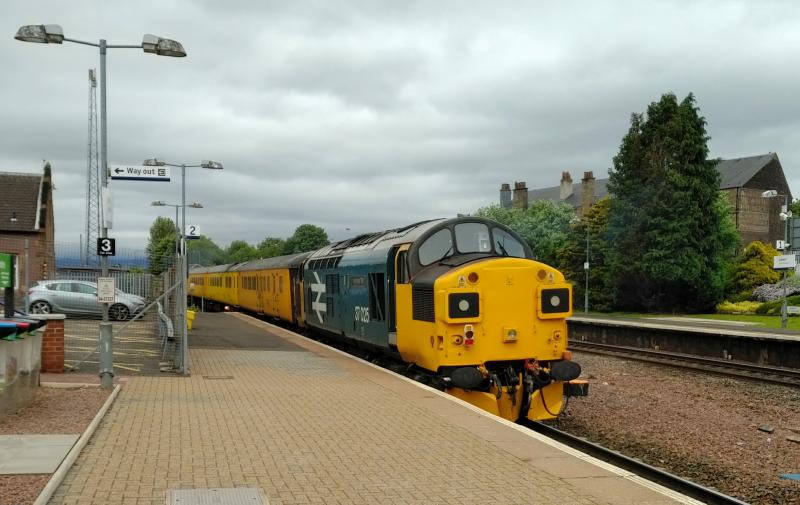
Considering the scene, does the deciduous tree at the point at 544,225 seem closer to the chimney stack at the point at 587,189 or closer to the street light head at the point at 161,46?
the chimney stack at the point at 587,189

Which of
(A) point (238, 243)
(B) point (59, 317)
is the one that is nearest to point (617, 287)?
(B) point (59, 317)

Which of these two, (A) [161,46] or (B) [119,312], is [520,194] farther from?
(A) [161,46]

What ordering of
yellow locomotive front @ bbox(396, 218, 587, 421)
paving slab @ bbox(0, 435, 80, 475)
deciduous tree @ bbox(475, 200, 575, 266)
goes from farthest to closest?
deciduous tree @ bbox(475, 200, 575, 266) < yellow locomotive front @ bbox(396, 218, 587, 421) < paving slab @ bbox(0, 435, 80, 475)

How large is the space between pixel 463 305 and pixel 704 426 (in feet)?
15.2

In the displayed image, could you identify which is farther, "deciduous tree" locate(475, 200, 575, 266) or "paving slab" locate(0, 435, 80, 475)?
"deciduous tree" locate(475, 200, 575, 266)

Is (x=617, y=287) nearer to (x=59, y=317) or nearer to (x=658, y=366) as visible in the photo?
(x=658, y=366)

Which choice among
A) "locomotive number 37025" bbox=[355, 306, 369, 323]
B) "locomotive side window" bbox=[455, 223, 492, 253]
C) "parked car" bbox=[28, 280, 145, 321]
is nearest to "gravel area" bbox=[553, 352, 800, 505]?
"locomotive side window" bbox=[455, 223, 492, 253]

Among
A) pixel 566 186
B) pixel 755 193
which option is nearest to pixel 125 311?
pixel 755 193

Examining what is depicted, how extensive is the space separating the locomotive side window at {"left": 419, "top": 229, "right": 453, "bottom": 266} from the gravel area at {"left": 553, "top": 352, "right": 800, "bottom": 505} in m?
3.41

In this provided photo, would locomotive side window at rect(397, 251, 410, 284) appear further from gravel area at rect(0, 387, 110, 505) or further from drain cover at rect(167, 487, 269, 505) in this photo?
drain cover at rect(167, 487, 269, 505)

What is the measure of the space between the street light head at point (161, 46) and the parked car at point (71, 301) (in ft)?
41.3

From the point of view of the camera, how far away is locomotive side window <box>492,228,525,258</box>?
39.5ft

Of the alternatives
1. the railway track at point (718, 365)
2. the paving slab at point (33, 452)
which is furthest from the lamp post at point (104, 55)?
the railway track at point (718, 365)

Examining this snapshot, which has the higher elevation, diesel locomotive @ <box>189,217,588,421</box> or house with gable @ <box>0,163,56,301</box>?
house with gable @ <box>0,163,56,301</box>
